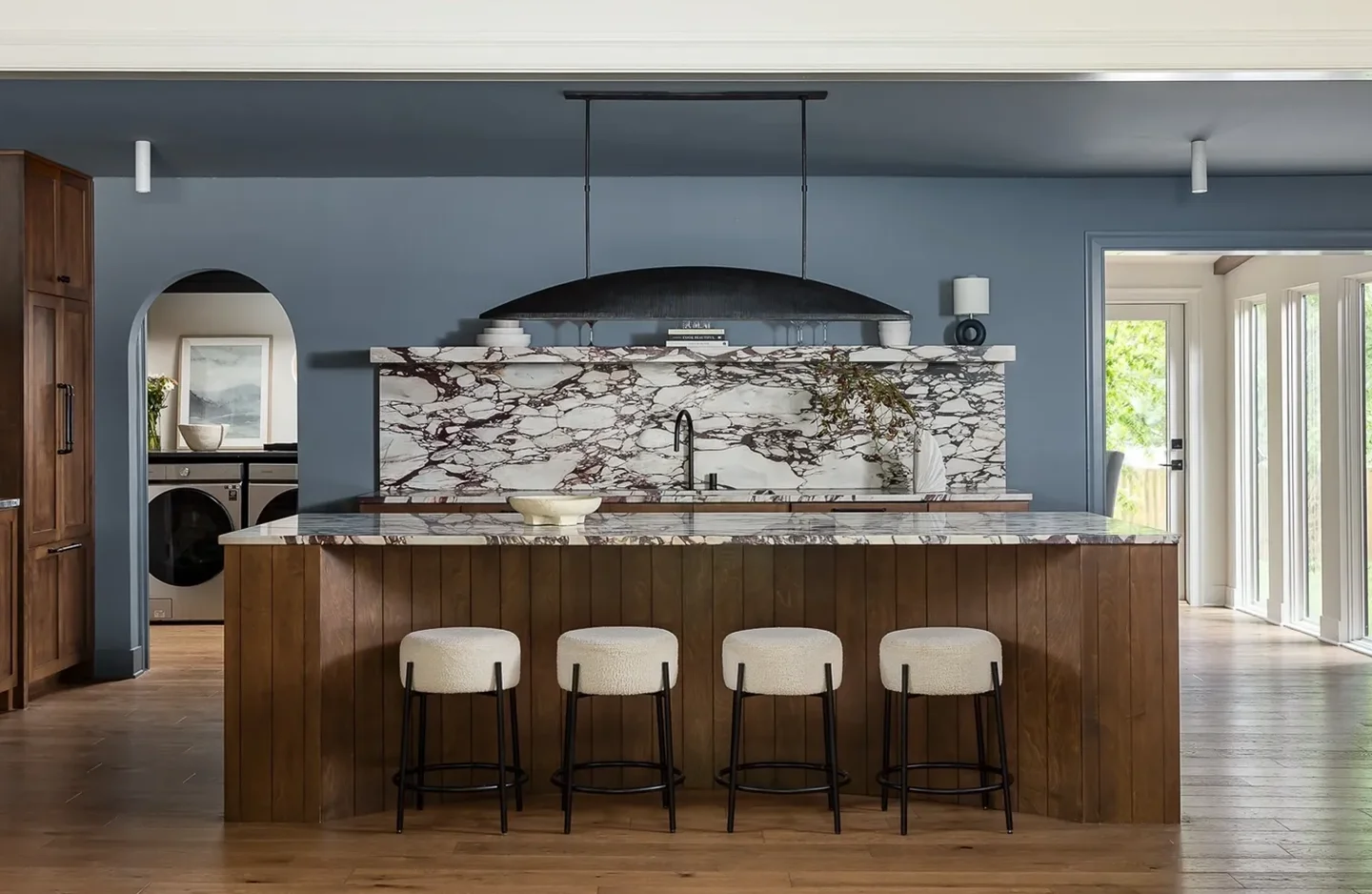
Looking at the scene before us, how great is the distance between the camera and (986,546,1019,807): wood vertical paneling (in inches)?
160

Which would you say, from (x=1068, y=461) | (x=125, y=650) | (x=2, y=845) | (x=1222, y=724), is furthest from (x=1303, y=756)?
(x=125, y=650)

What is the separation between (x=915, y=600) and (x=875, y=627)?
152 mm

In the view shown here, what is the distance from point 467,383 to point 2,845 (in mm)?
3124

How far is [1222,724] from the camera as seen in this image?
5.14 m

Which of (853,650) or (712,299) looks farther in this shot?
(712,299)

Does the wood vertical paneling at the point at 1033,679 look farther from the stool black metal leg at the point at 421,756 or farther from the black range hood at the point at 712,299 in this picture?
the stool black metal leg at the point at 421,756

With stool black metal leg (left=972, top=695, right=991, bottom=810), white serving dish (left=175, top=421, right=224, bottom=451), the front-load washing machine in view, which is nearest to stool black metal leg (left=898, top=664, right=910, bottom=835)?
stool black metal leg (left=972, top=695, right=991, bottom=810)

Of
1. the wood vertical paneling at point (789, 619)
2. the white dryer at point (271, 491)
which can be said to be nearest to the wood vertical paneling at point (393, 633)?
the wood vertical paneling at point (789, 619)

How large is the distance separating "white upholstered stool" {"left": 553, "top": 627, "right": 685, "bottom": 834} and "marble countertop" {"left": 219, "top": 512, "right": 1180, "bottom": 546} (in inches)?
11.0

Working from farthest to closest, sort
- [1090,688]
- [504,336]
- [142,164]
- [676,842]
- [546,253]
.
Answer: [546,253] → [504,336] → [142,164] → [1090,688] → [676,842]

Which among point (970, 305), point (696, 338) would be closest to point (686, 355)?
point (696, 338)

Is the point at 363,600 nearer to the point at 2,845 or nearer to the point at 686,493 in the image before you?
the point at 2,845

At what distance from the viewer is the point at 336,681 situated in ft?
13.2
